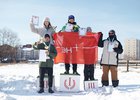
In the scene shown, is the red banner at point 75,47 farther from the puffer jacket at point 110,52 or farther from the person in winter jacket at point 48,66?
the person in winter jacket at point 48,66

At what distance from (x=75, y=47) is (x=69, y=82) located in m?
1.19

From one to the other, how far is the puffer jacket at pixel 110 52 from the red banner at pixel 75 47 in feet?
0.88

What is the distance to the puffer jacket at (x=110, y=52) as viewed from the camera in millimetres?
10898

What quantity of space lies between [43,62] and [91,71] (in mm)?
1726

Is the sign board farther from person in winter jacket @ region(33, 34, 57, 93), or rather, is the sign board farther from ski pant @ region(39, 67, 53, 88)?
ski pant @ region(39, 67, 53, 88)

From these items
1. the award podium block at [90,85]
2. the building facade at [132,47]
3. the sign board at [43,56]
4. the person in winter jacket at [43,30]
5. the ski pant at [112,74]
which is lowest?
the award podium block at [90,85]

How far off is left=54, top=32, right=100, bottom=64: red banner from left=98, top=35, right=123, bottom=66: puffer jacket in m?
0.27

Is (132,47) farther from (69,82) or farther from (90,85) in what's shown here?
(69,82)

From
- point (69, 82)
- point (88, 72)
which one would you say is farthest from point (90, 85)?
point (69, 82)

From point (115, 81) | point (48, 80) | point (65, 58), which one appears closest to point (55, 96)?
point (48, 80)

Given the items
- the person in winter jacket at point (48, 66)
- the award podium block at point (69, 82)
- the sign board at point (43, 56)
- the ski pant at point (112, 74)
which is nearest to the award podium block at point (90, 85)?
the award podium block at point (69, 82)

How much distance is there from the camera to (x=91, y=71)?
11117 millimetres

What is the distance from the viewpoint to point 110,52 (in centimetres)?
1102

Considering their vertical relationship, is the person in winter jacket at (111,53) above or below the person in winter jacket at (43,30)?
below
